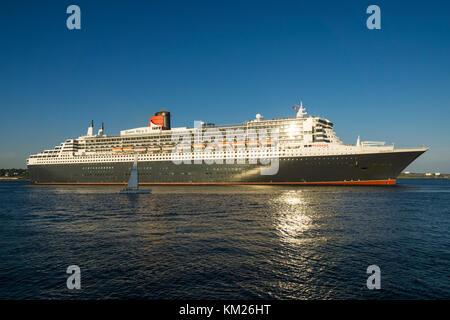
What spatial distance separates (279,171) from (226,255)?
43.6 m

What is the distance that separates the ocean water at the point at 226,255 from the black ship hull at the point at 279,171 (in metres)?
28.0

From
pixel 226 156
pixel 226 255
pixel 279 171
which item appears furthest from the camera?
pixel 226 156

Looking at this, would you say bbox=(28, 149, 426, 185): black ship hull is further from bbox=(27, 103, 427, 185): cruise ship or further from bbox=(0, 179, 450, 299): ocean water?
bbox=(0, 179, 450, 299): ocean water

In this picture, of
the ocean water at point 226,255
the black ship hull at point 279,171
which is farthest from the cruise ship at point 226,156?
the ocean water at point 226,255

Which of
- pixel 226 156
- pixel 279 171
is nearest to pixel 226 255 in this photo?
pixel 279 171

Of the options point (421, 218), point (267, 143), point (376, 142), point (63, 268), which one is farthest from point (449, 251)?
point (267, 143)

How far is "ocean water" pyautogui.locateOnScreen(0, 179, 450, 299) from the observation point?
10383mm

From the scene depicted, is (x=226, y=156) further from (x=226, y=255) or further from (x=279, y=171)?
(x=226, y=255)

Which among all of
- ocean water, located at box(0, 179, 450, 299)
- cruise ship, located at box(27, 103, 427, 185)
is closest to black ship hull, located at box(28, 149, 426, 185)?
cruise ship, located at box(27, 103, 427, 185)

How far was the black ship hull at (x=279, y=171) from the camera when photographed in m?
52.4

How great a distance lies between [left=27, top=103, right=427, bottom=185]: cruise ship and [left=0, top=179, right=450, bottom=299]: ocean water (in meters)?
28.7

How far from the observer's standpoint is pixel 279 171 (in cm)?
5616

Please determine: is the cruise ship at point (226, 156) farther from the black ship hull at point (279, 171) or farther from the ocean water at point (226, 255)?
the ocean water at point (226, 255)

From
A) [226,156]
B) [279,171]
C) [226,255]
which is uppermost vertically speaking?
[226,156]
